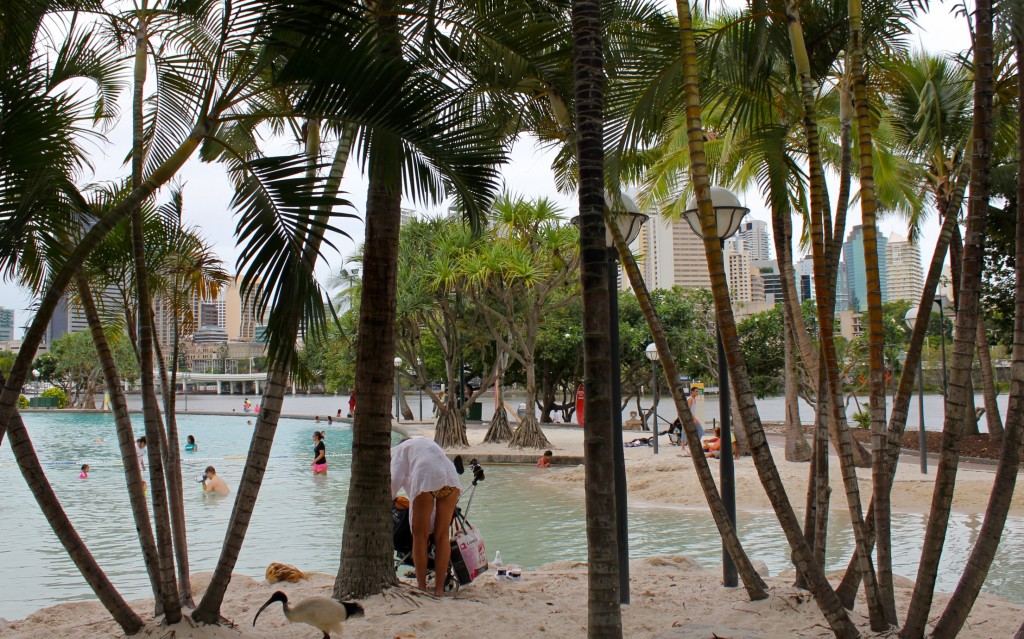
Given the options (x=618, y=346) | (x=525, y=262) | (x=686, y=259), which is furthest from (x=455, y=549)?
(x=686, y=259)

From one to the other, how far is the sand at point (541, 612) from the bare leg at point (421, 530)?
0.15 meters

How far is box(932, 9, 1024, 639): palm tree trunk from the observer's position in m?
3.85

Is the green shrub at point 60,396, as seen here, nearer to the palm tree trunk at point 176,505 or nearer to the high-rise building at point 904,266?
the high-rise building at point 904,266

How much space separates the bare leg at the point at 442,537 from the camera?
559 cm

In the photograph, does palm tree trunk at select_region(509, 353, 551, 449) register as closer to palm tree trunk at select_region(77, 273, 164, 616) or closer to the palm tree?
palm tree trunk at select_region(77, 273, 164, 616)

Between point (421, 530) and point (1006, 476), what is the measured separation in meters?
3.48

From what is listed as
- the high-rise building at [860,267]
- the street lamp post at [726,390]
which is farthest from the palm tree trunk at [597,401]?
the high-rise building at [860,267]

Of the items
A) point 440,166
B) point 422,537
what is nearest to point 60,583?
point 422,537

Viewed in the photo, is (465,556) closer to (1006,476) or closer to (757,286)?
(1006,476)

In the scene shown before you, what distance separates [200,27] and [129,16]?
53 cm

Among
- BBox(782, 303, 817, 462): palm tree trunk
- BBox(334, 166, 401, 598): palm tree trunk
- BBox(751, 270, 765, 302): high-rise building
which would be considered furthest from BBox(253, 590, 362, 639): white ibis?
BBox(751, 270, 765, 302): high-rise building

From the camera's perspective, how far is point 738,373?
4.42 metres

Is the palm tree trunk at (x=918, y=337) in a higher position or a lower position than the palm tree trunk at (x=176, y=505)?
higher

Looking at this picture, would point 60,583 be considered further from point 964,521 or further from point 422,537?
point 964,521
